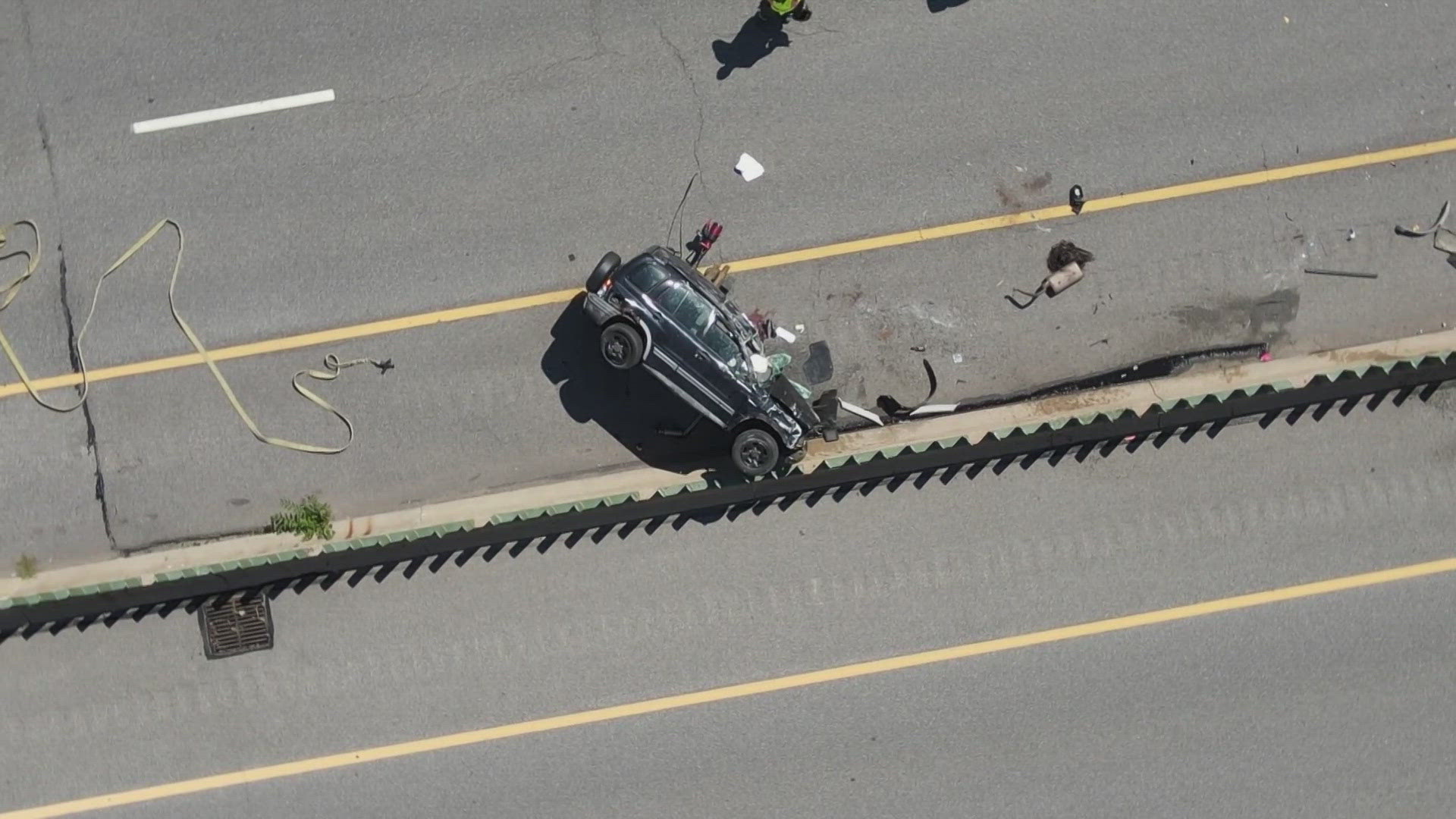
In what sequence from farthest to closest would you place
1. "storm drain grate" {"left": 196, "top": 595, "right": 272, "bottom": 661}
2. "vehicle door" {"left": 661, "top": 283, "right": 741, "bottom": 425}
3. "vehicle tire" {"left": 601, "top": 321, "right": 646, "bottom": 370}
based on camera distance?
"storm drain grate" {"left": 196, "top": 595, "right": 272, "bottom": 661} < "vehicle door" {"left": 661, "top": 283, "right": 741, "bottom": 425} < "vehicle tire" {"left": 601, "top": 321, "right": 646, "bottom": 370}

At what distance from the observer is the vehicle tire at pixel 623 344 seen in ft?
35.1

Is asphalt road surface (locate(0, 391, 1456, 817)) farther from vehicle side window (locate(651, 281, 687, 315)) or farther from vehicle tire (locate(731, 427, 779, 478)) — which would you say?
vehicle side window (locate(651, 281, 687, 315))

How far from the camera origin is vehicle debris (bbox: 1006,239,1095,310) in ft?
37.5

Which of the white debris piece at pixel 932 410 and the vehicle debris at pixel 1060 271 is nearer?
the vehicle debris at pixel 1060 271

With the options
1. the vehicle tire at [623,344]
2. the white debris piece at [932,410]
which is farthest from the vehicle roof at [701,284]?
the white debris piece at [932,410]

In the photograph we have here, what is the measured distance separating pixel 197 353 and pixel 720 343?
637 cm

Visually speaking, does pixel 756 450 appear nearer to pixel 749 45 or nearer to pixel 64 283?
pixel 749 45

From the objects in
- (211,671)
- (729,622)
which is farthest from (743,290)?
(211,671)

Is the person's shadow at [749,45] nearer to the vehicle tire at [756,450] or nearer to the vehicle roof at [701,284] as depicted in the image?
the vehicle roof at [701,284]

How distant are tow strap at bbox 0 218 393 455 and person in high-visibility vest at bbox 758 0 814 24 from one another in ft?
20.3

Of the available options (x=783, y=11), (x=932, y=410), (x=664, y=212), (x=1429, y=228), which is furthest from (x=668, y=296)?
(x=1429, y=228)

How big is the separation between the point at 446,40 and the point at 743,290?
474 centimetres

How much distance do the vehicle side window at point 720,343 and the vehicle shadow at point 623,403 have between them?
3.18ft

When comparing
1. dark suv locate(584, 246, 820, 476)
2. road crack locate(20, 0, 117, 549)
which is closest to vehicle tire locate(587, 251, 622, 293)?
dark suv locate(584, 246, 820, 476)
